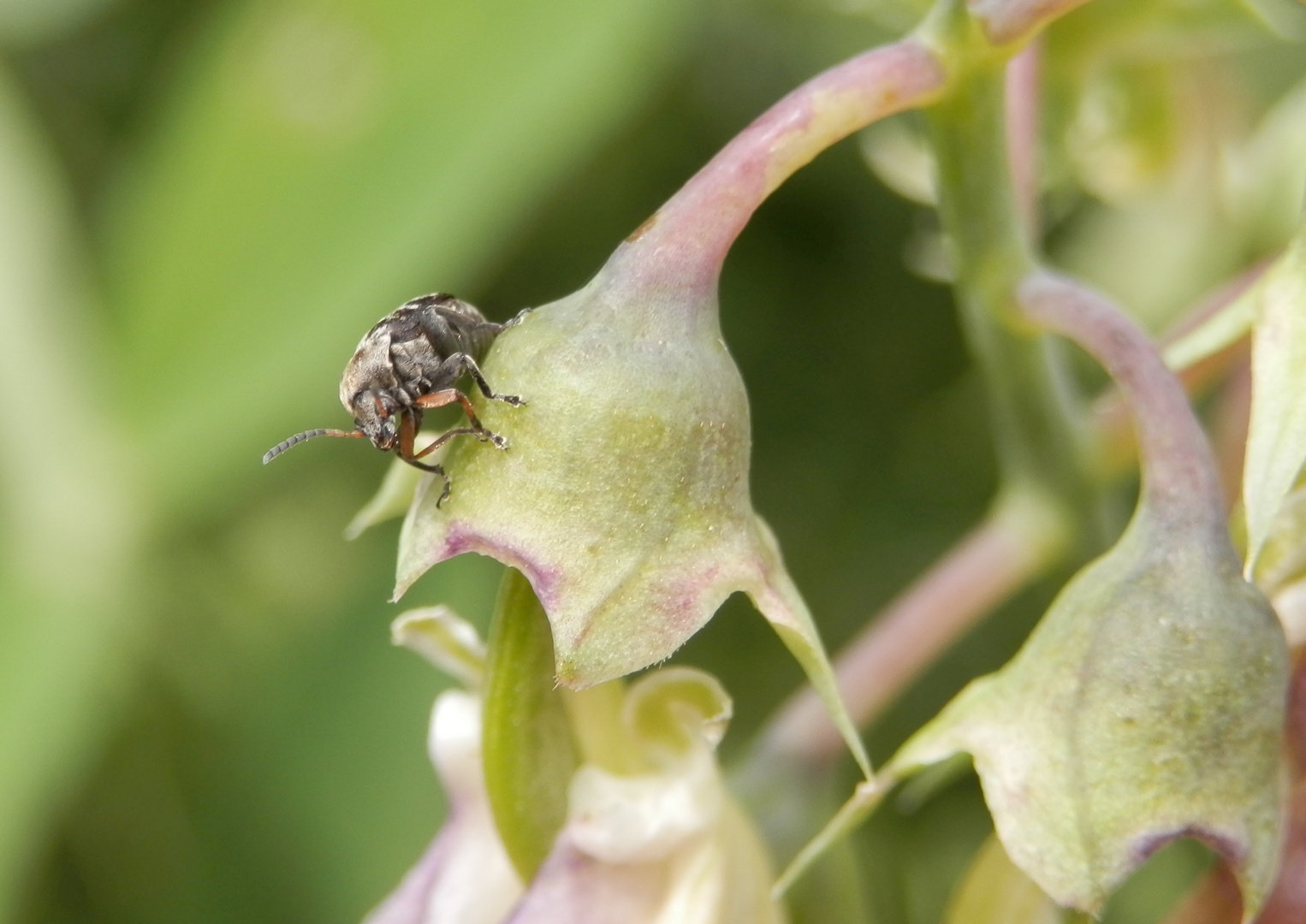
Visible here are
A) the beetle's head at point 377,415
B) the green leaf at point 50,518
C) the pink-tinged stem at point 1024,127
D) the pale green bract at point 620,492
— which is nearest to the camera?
the pale green bract at point 620,492

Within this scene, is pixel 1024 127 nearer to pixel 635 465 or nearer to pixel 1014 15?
pixel 1014 15

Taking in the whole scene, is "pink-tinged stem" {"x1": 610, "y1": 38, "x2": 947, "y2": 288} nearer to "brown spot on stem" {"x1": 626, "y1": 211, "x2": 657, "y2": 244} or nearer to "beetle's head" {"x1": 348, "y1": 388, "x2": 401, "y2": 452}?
"brown spot on stem" {"x1": 626, "y1": 211, "x2": 657, "y2": 244}

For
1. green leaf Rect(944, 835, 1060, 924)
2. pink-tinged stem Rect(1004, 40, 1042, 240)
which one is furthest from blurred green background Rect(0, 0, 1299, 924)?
green leaf Rect(944, 835, 1060, 924)

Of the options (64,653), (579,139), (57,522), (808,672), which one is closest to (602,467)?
(808,672)

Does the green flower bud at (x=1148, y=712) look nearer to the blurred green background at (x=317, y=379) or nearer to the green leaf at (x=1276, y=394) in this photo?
the green leaf at (x=1276, y=394)

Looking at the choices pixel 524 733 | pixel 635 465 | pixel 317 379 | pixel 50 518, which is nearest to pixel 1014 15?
pixel 635 465

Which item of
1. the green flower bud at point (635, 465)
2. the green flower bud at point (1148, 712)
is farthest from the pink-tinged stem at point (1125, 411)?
the green flower bud at point (635, 465)
